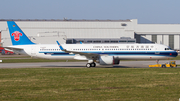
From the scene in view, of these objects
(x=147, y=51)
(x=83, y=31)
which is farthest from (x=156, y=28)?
(x=147, y=51)

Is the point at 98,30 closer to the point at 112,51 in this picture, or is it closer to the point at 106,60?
the point at 112,51

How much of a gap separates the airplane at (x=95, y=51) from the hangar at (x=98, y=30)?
60.1 m

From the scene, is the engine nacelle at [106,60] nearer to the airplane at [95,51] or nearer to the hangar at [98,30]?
the airplane at [95,51]

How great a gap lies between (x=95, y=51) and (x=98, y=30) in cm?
6736

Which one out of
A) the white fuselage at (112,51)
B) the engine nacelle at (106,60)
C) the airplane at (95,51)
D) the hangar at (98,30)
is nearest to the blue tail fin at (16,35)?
the airplane at (95,51)

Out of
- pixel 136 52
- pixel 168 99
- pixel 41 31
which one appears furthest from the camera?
pixel 41 31

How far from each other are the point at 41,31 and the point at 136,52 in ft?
234

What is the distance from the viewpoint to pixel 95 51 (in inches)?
1377

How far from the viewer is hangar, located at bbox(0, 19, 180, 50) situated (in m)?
99.3

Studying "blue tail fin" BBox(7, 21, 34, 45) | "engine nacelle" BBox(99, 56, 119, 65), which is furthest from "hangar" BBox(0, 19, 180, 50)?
"engine nacelle" BBox(99, 56, 119, 65)

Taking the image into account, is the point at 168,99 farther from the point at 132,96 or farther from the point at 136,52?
the point at 136,52

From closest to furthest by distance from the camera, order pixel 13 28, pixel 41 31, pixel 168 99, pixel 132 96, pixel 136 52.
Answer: pixel 168 99 < pixel 132 96 < pixel 136 52 < pixel 13 28 < pixel 41 31

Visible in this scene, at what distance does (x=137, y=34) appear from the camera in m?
105

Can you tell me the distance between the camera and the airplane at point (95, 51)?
110 ft
